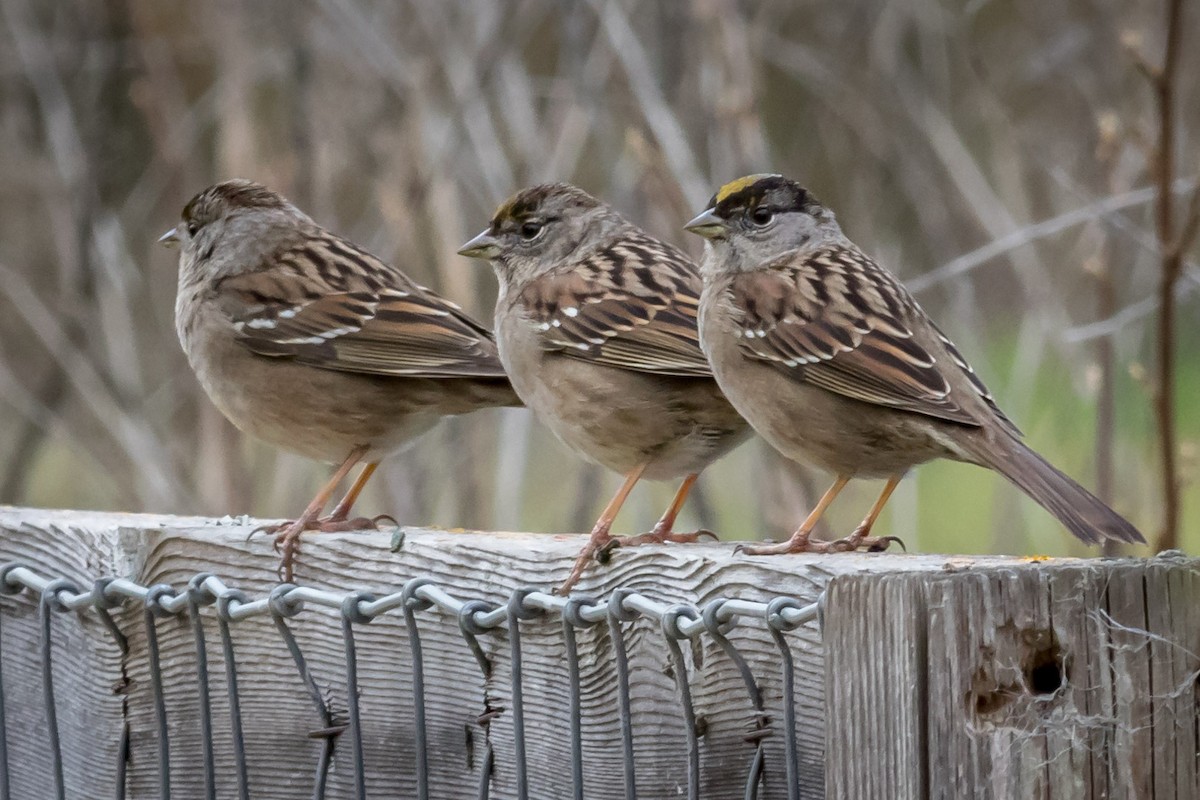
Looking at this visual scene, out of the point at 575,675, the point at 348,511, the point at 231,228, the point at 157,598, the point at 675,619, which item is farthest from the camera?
the point at 231,228

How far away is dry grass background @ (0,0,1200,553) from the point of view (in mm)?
5414

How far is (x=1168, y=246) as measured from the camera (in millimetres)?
3654

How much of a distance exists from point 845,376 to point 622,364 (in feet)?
1.75

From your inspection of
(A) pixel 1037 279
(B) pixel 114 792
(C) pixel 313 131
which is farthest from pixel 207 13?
(B) pixel 114 792

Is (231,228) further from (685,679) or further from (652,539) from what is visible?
(685,679)

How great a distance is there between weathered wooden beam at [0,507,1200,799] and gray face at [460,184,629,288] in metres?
1.20

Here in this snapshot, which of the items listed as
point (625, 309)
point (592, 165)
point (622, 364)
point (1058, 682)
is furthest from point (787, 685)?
point (592, 165)

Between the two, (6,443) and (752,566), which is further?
(6,443)

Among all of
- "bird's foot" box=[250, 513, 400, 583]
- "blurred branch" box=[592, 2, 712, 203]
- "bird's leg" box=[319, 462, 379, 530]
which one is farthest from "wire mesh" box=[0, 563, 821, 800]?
"blurred branch" box=[592, 2, 712, 203]

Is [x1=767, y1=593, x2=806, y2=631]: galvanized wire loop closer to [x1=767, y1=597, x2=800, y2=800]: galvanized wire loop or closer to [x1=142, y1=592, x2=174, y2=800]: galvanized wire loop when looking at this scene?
[x1=767, y1=597, x2=800, y2=800]: galvanized wire loop

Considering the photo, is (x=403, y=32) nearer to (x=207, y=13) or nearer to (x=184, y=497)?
(x=207, y=13)

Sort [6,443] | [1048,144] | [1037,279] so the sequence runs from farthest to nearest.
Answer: [6,443] < [1048,144] < [1037,279]

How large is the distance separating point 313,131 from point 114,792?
3.49 meters

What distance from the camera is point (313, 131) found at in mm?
6168
